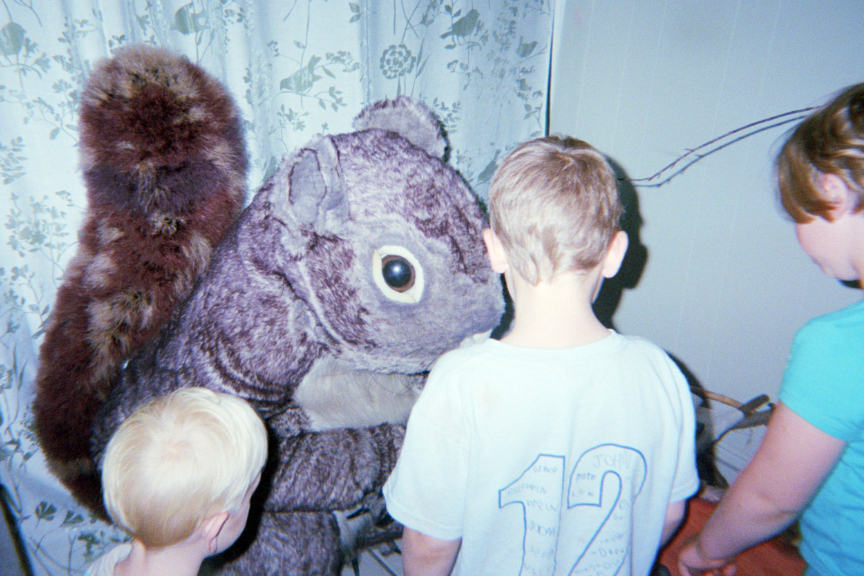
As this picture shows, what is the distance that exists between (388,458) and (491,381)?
39 cm

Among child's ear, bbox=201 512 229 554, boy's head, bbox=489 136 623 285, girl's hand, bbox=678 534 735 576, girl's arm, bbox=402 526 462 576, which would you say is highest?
boy's head, bbox=489 136 623 285

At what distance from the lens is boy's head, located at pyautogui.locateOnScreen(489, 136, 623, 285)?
56cm

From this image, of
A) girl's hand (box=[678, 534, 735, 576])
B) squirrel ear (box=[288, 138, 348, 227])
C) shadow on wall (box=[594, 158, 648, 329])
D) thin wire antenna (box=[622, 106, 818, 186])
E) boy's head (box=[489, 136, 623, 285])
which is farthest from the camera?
shadow on wall (box=[594, 158, 648, 329])

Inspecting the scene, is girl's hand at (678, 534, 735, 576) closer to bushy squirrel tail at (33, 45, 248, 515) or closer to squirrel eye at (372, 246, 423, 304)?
squirrel eye at (372, 246, 423, 304)

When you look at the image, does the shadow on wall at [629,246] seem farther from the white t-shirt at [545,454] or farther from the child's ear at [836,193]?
the white t-shirt at [545,454]

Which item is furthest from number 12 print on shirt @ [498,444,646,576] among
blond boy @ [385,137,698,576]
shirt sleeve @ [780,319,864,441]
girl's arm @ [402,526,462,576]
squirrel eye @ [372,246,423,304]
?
squirrel eye @ [372,246,423,304]

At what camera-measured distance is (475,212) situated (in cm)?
83

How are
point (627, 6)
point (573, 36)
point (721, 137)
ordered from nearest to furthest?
point (721, 137) → point (627, 6) → point (573, 36)

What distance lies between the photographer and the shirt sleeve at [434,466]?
0.59 m

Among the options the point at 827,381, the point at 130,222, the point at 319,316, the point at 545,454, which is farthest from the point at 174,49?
the point at 827,381

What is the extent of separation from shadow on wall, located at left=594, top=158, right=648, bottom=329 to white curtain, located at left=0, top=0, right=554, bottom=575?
529mm

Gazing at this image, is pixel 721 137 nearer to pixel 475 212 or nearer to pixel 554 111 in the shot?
pixel 554 111

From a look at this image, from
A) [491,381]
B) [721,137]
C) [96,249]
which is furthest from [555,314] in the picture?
[721,137]

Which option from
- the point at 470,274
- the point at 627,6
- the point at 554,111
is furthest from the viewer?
the point at 554,111
